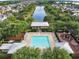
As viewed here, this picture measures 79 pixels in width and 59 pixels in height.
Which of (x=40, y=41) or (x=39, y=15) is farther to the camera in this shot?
(x=39, y=15)

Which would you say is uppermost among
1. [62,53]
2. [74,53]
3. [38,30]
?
[62,53]

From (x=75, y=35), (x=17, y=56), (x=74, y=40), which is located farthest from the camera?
(x=75, y=35)

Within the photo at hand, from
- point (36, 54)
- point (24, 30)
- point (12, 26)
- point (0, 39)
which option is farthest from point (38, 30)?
point (36, 54)

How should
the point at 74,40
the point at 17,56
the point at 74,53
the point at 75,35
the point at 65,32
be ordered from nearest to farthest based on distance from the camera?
the point at 17,56 → the point at 74,53 → the point at 74,40 → the point at 75,35 → the point at 65,32

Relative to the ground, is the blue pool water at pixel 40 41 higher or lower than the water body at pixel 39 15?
higher

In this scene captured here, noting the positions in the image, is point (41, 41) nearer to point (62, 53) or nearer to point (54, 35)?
point (54, 35)

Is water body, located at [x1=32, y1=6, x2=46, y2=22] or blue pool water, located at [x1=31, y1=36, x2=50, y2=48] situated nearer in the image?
blue pool water, located at [x1=31, y1=36, x2=50, y2=48]

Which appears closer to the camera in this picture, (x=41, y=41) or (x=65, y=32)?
(x=41, y=41)

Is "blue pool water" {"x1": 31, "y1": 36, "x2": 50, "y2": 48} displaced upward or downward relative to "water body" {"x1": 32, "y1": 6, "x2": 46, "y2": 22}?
upward

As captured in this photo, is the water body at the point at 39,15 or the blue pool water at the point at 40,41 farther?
the water body at the point at 39,15

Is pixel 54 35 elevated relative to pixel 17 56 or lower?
lower

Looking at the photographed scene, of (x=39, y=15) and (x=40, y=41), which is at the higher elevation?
(x=40, y=41)
